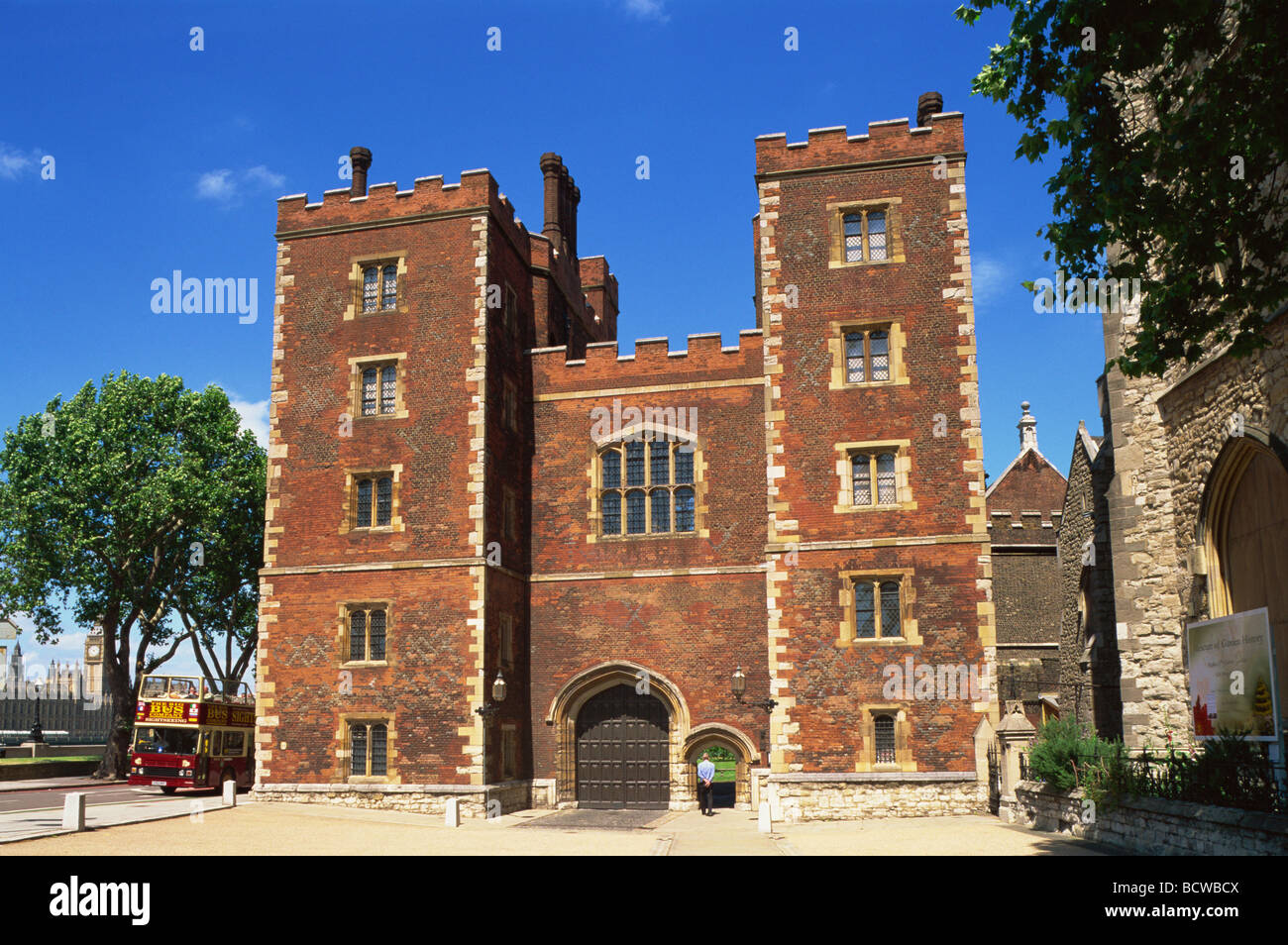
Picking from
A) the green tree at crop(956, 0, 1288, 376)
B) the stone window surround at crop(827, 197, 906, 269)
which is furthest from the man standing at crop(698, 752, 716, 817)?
the green tree at crop(956, 0, 1288, 376)

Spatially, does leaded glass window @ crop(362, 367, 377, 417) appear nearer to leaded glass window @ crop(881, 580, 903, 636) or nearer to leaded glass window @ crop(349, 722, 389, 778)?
leaded glass window @ crop(349, 722, 389, 778)

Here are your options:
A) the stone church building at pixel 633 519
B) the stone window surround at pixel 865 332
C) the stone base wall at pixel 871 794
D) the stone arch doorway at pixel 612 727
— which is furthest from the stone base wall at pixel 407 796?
the stone window surround at pixel 865 332

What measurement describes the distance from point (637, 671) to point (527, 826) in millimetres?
6334

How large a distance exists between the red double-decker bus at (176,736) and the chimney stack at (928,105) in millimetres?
25681

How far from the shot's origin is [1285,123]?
11258 mm

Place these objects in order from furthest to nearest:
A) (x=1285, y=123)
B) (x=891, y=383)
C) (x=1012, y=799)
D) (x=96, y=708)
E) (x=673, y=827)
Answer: (x=96, y=708), (x=891, y=383), (x=673, y=827), (x=1012, y=799), (x=1285, y=123)

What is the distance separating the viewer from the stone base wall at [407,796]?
1043 inches

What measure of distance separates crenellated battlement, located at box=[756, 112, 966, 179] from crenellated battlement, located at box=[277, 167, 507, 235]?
7.30 meters

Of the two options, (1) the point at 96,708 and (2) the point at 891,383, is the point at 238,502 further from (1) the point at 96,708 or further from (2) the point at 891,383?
(1) the point at 96,708

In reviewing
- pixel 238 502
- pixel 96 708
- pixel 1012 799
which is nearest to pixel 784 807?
pixel 1012 799

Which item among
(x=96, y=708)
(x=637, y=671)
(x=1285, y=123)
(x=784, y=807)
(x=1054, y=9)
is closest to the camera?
(x=1285, y=123)

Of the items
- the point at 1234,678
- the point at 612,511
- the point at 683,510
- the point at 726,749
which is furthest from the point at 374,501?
the point at 1234,678

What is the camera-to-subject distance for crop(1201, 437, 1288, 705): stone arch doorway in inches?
621

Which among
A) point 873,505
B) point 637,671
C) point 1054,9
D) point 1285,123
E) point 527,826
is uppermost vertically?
point 1054,9
